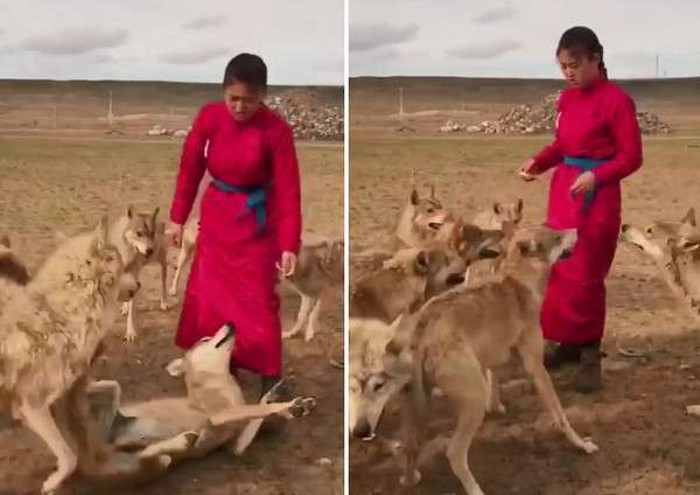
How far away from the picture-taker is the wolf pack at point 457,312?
2.05 meters

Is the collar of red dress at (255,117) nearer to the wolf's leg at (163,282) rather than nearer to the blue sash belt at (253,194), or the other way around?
the blue sash belt at (253,194)

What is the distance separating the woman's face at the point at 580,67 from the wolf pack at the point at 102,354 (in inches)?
22.6

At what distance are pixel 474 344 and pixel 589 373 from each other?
25 cm

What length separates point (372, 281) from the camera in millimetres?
2107

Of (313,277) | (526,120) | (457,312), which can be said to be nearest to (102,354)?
(313,277)

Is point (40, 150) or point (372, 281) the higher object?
point (40, 150)

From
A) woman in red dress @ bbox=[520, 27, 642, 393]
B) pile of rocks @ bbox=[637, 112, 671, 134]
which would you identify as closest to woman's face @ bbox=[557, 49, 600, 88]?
woman in red dress @ bbox=[520, 27, 642, 393]

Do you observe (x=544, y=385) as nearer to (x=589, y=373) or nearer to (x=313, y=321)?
(x=589, y=373)

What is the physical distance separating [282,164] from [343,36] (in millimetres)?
287

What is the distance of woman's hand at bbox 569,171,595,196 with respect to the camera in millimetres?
2057

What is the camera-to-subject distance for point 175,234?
2064mm

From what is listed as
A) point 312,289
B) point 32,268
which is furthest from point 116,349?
point 312,289

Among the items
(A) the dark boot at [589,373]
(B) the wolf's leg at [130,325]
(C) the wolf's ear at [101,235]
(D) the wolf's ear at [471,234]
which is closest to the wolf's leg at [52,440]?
(B) the wolf's leg at [130,325]

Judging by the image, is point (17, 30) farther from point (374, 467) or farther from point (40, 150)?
point (374, 467)
